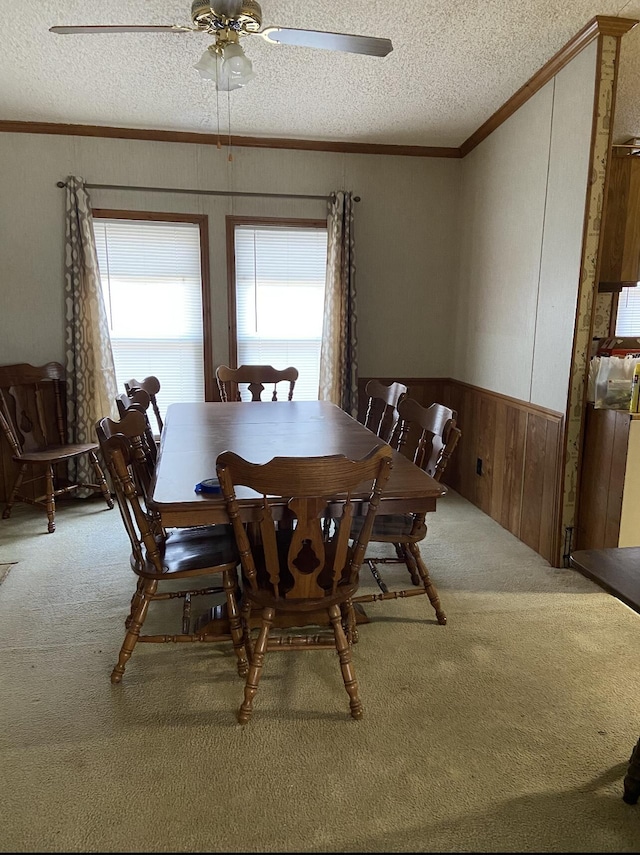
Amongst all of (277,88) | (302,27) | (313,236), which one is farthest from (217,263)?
(302,27)

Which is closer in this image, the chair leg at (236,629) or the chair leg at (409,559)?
the chair leg at (236,629)

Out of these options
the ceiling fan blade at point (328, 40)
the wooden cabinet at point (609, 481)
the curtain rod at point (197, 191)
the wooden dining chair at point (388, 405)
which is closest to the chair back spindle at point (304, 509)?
the wooden dining chair at point (388, 405)

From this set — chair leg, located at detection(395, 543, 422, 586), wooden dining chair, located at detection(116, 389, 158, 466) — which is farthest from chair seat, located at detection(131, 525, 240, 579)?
chair leg, located at detection(395, 543, 422, 586)

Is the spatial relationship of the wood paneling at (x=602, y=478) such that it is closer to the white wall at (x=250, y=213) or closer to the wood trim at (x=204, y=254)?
the white wall at (x=250, y=213)

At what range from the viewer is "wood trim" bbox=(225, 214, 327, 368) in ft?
13.3

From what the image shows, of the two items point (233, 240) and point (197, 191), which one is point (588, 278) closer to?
point (233, 240)

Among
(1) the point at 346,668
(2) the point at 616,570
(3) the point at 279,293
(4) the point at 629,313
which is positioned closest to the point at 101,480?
(3) the point at 279,293

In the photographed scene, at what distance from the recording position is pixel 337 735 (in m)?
1.74

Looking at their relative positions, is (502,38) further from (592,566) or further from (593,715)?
(593,715)

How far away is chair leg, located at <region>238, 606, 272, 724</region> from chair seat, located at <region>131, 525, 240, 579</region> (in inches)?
10.6

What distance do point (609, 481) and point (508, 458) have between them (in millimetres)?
823

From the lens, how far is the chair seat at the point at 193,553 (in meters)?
1.92

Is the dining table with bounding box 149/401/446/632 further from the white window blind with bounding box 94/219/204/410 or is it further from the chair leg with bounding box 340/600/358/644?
the white window blind with bounding box 94/219/204/410

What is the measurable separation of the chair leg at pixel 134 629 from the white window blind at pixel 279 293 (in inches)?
99.5
